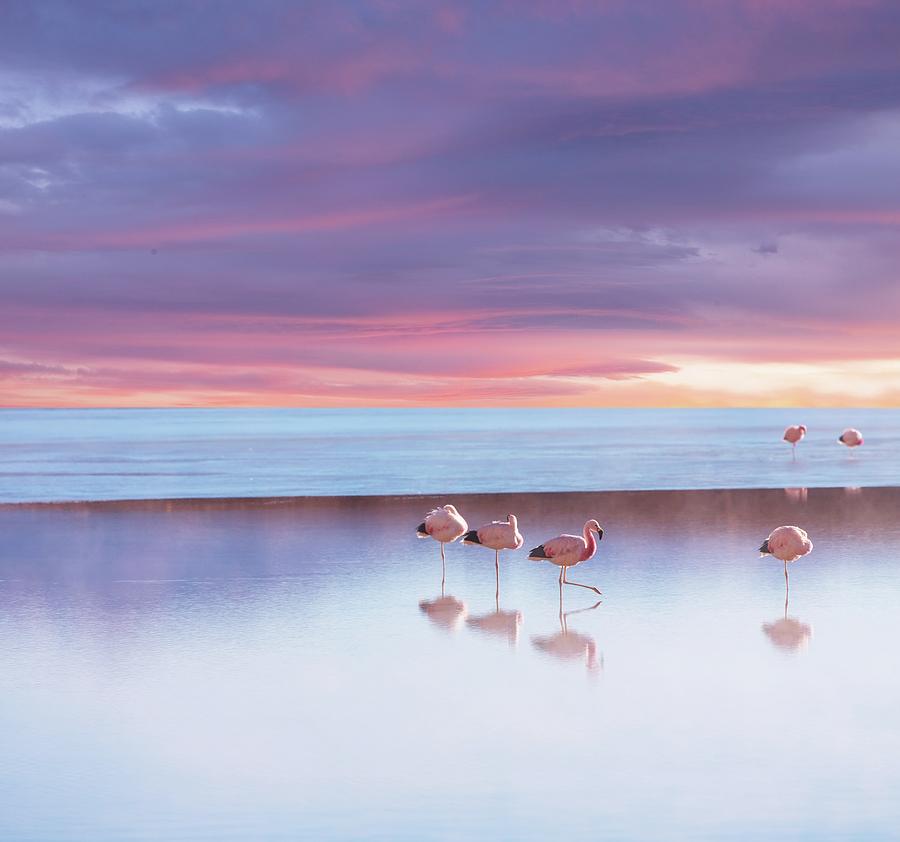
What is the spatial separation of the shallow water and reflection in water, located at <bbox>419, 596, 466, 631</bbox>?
0.17ft

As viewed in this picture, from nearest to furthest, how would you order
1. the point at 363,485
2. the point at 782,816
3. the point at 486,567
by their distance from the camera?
the point at 782,816 < the point at 486,567 < the point at 363,485

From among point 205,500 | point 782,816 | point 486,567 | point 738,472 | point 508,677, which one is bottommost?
point 782,816

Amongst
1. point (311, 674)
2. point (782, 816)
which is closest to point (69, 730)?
point (311, 674)

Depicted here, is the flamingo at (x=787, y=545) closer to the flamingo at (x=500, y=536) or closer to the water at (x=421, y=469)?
the flamingo at (x=500, y=536)

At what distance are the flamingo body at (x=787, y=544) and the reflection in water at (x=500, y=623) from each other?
2.93m

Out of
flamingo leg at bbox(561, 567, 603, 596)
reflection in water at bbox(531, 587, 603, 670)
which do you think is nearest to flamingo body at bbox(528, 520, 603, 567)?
flamingo leg at bbox(561, 567, 603, 596)

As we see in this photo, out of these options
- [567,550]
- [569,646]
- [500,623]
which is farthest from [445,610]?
[569,646]

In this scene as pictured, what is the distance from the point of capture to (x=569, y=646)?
9.02 m

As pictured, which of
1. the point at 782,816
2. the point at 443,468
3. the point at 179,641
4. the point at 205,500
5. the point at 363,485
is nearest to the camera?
the point at 782,816

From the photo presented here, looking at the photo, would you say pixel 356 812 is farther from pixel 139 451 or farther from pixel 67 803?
pixel 139 451

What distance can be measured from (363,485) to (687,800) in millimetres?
22820

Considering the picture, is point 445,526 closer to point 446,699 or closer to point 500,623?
point 500,623

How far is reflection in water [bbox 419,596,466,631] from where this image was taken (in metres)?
9.99

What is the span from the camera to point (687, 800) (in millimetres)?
5656
